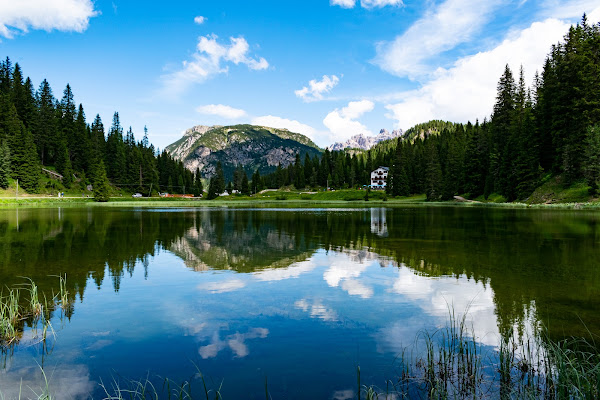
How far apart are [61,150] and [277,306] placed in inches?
5497

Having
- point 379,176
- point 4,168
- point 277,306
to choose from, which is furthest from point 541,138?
point 4,168

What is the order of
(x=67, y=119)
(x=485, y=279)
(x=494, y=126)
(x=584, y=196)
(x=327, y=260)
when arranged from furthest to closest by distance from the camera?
(x=67, y=119) < (x=494, y=126) < (x=584, y=196) < (x=327, y=260) < (x=485, y=279)

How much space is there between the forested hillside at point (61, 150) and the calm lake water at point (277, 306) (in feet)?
327

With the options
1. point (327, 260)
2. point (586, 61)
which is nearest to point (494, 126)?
point (586, 61)

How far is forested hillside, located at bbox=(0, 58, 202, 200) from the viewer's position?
105250 millimetres

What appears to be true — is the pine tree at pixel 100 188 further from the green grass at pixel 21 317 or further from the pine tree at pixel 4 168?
the green grass at pixel 21 317

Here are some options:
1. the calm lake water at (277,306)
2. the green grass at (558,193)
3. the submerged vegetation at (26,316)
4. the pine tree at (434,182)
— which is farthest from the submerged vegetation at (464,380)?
the pine tree at (434,182)

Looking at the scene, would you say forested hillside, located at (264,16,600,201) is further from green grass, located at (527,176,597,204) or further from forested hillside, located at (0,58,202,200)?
forested hillside, located at (0,58,202,200)

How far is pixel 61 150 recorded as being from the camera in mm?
124000

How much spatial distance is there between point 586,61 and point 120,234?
8553 centimetres

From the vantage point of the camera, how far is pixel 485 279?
14703 mm

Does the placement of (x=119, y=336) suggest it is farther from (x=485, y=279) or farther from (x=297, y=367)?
(x=485, y=279)

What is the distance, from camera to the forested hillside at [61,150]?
105 metres

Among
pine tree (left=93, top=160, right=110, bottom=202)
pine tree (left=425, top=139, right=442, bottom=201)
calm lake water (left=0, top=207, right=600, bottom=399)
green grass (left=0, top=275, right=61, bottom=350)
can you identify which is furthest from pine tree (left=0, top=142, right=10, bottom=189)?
pine tree (left=425, top=139, right=442, bottom=201)
